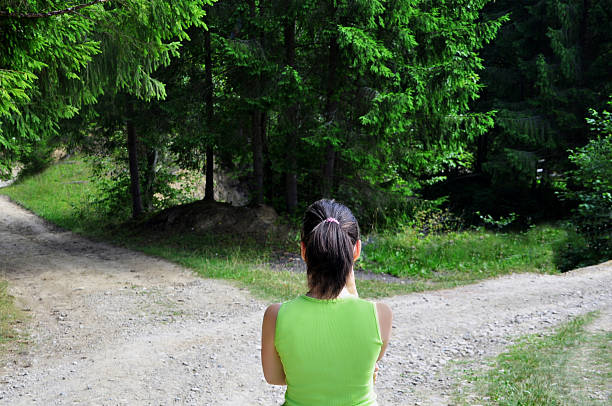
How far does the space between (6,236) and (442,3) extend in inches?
617

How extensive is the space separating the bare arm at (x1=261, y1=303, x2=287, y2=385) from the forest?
6.46 meters

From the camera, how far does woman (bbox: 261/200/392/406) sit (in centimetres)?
198

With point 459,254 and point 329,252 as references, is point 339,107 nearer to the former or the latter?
point 459,254

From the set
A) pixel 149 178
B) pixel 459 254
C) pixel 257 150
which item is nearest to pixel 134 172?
pixel 149 178

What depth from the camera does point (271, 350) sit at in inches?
81.0

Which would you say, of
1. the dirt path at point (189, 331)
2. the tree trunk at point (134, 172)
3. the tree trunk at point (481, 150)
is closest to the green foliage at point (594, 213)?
the dirt path at point (189, 331)

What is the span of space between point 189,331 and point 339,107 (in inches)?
328

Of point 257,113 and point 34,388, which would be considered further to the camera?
point 257,113

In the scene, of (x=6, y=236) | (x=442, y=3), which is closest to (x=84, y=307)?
(x=6, y=236)

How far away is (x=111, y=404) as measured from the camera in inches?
196

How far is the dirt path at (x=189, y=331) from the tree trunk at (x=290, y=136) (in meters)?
4.76

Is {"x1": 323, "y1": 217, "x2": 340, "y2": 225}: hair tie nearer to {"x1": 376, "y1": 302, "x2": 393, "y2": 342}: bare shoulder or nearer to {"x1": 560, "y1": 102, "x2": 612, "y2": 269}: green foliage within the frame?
{"x1": 376, "y1": 302, "x2": 393, "y2": 342}: bare shoulder

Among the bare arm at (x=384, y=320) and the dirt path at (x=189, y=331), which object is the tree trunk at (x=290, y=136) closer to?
the dirt path at (x=189, y=331)

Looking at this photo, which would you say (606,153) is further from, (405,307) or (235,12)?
(235,12)
